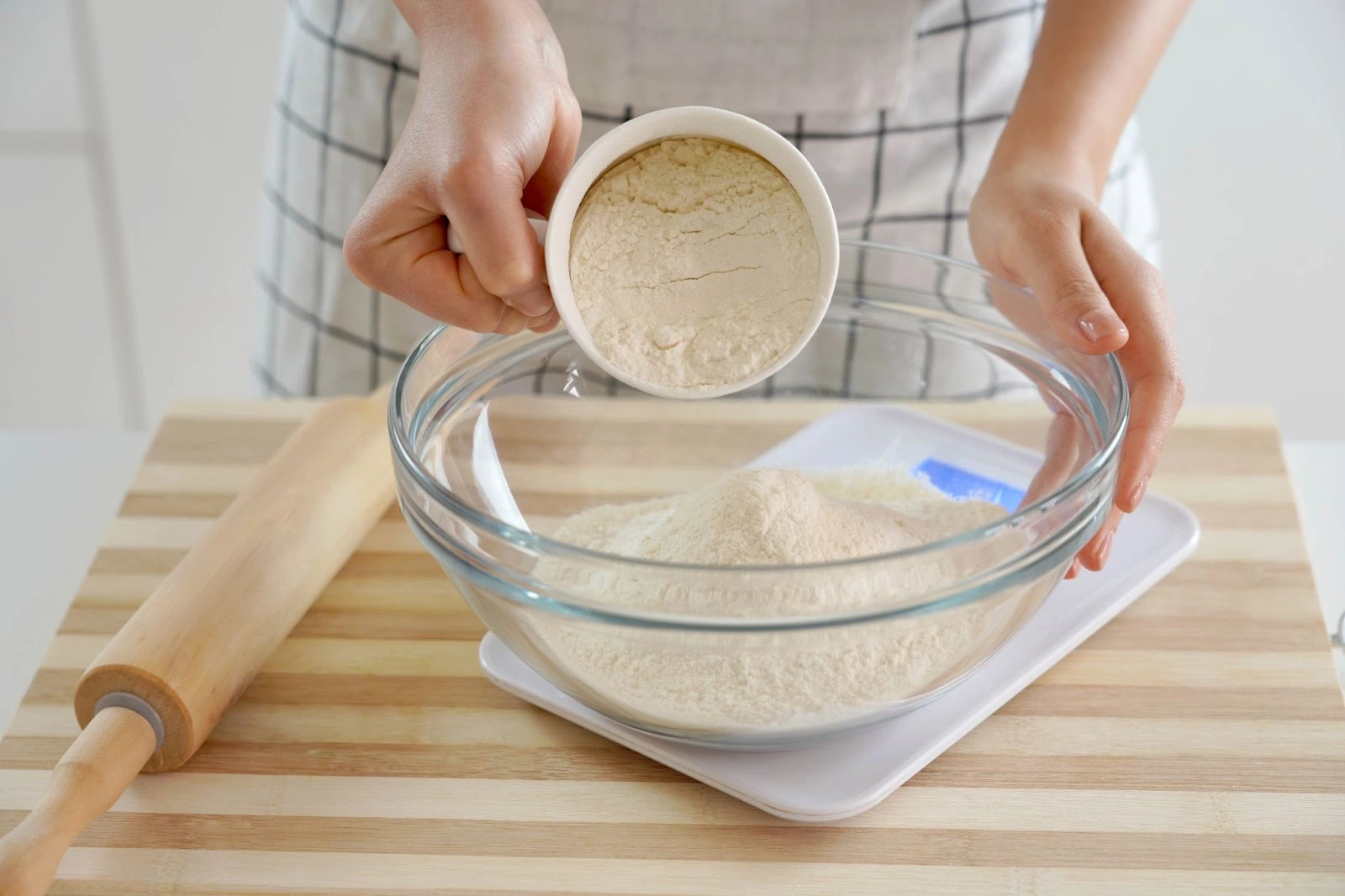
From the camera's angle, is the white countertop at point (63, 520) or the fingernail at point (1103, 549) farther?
the white countertop at point (63, 520)

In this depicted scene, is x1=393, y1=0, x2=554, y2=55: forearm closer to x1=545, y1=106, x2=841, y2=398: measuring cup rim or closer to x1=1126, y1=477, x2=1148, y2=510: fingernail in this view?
x1=545, y1=106, x2=841, y2=398: measuring cup rim

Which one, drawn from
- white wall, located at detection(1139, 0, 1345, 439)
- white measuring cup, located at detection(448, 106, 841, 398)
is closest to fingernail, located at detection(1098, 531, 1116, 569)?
white measuring cup, located at detection(448, 106, 841, 398)

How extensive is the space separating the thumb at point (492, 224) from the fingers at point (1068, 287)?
351mm

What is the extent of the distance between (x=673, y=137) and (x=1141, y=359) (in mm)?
346

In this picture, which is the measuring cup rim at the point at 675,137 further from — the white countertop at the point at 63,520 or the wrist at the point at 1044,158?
the white countertop at the point at 63,520

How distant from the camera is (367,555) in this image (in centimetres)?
99

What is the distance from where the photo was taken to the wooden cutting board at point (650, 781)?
688 millimetres

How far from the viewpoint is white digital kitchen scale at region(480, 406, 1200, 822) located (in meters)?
0.72

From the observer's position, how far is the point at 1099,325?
2.55 feet

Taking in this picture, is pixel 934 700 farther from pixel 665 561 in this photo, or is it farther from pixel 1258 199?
pixel 1258 199

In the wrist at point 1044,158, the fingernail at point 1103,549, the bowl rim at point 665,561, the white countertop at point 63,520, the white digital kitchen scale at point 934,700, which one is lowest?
the white countertop at point 63,520

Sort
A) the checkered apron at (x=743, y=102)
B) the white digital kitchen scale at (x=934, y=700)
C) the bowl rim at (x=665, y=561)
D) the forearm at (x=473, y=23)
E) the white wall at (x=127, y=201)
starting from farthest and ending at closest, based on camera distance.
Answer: the white wall at (x=127, y=201)
the checkered apron at (x=743, y=102)
the forearm at (x=473, y=23)
the white digital kitchen scale at (x=934, y=700)
the bowl rim at (x=665, y=561)

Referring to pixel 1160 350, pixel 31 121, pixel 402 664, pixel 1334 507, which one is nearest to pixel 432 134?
pixel 402 664

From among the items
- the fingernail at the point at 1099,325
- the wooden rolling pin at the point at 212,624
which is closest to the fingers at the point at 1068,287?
the fingernail at the point at 1099,325
